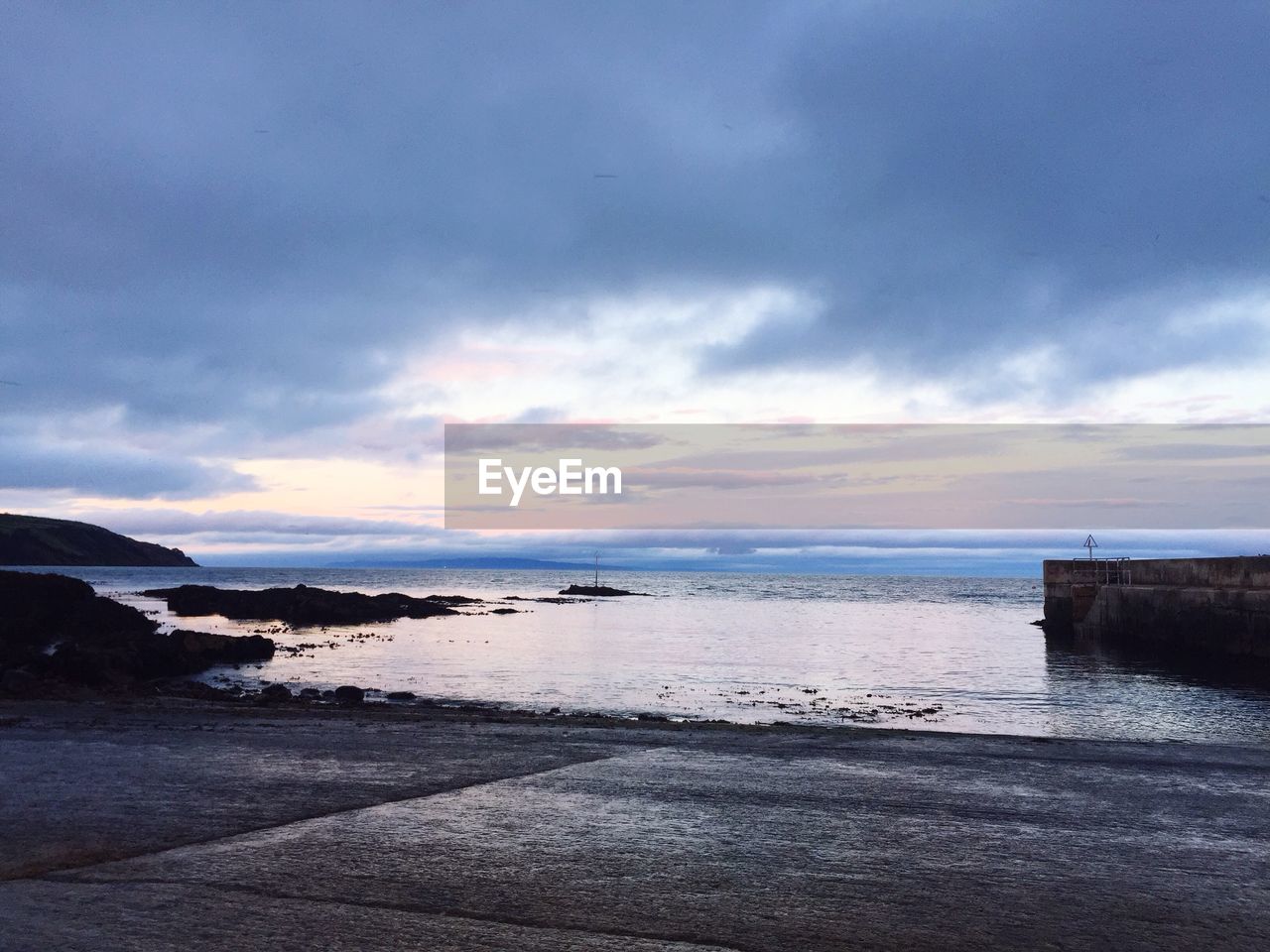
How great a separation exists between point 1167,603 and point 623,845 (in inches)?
1549

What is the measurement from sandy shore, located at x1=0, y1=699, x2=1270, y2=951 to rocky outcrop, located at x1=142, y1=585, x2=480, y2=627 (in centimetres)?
5625

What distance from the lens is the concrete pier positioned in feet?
107

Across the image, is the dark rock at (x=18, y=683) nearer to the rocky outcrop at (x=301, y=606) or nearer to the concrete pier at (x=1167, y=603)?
the concrete pier at (x=1167, y=603)

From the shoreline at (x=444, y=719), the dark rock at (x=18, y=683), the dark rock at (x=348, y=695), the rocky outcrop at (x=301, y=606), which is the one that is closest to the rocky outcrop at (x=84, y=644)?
the dark rock at (x=18, y=683)

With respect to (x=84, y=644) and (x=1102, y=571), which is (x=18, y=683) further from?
(x=1102, y=571)

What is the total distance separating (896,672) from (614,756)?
79.1ft

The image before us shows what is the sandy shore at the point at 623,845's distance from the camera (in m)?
5.20

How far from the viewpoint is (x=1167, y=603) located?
39.5m

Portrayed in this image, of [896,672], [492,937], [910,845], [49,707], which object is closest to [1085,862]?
[910,845]

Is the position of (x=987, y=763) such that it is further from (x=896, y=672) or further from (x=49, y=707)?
(x=896, y=672)

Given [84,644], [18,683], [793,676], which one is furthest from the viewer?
[793,676]

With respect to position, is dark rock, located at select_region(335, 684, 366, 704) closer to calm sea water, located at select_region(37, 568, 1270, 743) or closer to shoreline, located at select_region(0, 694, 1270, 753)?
calm sea water, located at select_region(37, 568, 1270, 743)

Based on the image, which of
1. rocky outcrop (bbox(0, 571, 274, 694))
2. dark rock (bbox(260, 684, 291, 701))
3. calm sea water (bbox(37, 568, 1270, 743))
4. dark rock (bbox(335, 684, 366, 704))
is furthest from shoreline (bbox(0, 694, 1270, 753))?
calm sea water (bbox(37, 568, 1270, 743))

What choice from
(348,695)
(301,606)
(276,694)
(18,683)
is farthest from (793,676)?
(301,606)
